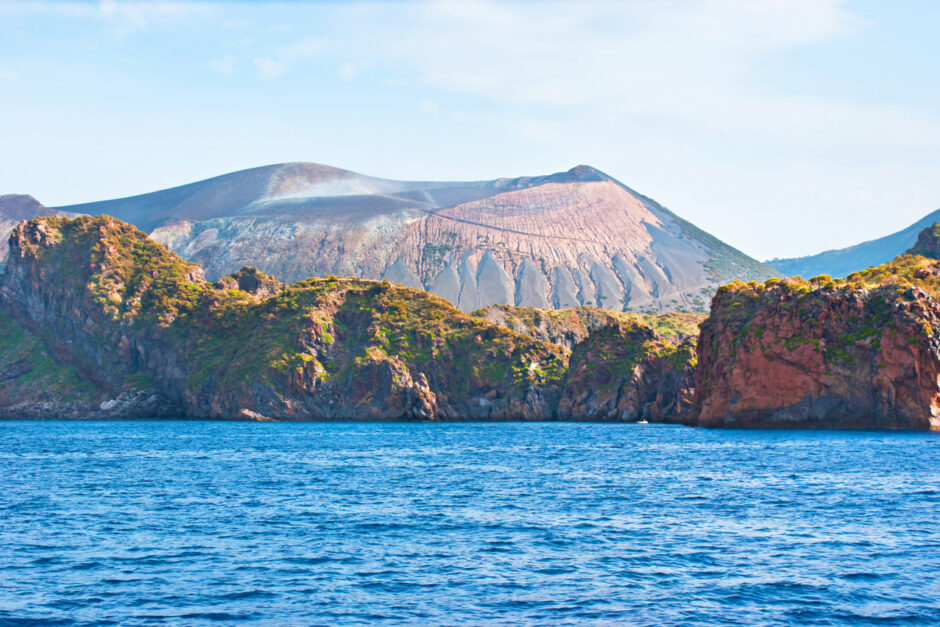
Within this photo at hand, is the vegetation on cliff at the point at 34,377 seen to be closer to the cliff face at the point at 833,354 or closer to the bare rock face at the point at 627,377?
the bare rock face at the point at 627,377

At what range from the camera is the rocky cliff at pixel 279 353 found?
561 feet

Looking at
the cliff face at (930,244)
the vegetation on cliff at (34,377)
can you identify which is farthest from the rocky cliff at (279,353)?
the cliff face at (930,244)

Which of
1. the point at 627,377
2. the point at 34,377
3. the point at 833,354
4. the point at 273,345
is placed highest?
the point at 833,354

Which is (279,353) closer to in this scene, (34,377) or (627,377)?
(34,377)

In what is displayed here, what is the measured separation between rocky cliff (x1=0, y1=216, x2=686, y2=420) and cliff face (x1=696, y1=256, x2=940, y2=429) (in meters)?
41.2

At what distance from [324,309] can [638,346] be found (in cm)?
6204

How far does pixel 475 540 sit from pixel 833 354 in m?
86.0

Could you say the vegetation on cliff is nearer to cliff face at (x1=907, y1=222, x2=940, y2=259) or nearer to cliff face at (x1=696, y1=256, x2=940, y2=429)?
cliff face at (x1=696, y1=256, x2=940, y2=429)

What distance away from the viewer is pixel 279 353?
17225 centimetres

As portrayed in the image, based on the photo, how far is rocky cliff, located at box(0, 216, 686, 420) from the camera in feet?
561

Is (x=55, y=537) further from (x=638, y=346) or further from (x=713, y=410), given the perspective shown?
(x=638, y=346)

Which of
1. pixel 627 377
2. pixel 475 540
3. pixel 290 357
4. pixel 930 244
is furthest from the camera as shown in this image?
pixel 290 357

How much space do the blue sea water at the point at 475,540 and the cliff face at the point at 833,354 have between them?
29500 millimetres

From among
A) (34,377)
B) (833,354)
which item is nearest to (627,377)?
(833,354)
